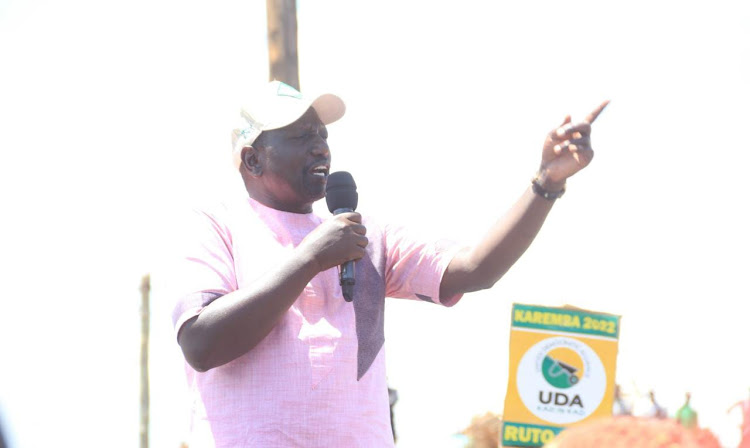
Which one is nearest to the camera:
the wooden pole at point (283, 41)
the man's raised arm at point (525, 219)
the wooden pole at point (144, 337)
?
the man's raised arm at point (525, 219)

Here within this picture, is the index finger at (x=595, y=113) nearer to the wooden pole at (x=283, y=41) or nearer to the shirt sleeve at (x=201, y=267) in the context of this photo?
the shirt sleeve at (x=201, y=267)

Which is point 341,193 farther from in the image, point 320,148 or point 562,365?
point 562,365

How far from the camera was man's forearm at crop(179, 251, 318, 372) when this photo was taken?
10.1 ft

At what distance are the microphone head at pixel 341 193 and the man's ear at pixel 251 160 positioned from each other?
218 mm

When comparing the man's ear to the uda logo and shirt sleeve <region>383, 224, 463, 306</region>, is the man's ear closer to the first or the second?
shirt sleeve <region>383, 224, 463, 306</region>

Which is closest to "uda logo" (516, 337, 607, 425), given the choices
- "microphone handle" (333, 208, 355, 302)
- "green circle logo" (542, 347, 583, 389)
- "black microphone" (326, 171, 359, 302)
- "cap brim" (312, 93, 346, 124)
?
"green circle logo" (542, 347, 583, 389)

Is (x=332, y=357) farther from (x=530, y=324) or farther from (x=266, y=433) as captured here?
(x=530, y=324)

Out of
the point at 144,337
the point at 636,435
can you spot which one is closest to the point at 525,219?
the point at 636,435

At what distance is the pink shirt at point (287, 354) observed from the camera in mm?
3158

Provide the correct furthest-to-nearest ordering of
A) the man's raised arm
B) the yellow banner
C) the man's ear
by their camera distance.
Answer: the yellow banner → the man's ear → the man's raised arm

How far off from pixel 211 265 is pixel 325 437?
577mm

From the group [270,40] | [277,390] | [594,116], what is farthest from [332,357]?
[270,40]

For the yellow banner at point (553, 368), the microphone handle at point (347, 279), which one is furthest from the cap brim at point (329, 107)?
the yellow banner at point (553, 368)

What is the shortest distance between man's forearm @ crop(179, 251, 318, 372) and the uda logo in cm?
512
